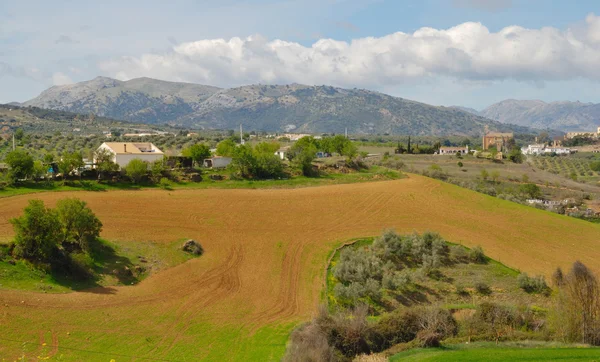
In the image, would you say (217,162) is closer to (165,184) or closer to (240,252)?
(165,184)

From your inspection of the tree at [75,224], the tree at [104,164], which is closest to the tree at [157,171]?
the tree at [104,164]

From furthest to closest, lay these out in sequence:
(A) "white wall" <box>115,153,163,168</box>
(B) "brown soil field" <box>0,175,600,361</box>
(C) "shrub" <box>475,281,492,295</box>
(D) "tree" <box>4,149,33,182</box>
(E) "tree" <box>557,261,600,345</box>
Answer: (A) "white wall" <box>115,153,163,168</box>
(D) "tree" <box>4,149,33,182</box>
(C) "shrub" <box>475,281,492,295</box>
(B) "brown soil field" <box>0,175,600,361</box>
(E) "tree" <box>557,261,600,345</box>

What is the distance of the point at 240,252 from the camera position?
37.8 metres

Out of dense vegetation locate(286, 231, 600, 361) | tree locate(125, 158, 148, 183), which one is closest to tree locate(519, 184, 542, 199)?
dense vegetation locate(286, 231, 600, 361)

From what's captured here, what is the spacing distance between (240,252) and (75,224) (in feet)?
37.3

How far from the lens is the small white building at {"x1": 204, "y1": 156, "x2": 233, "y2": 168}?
6409 cm

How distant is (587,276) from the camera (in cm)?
2205

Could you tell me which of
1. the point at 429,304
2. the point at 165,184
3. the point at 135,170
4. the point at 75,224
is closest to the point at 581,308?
the point at 429,304

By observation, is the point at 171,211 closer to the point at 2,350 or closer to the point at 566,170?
the point at 2,350

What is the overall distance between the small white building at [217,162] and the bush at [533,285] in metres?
38.3

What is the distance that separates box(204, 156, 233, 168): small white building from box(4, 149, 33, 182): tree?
73.6 ft

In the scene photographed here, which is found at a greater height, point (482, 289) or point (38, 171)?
point (38, 171)

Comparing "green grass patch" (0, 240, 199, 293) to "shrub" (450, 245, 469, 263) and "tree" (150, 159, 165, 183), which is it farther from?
"shrub" (450, 245, 469, 263)

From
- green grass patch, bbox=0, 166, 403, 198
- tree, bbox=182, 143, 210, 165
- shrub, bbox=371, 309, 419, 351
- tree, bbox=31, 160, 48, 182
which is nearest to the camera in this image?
shrub, bbox=371, 309, 419, 351
